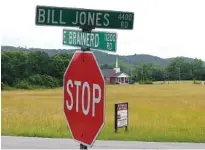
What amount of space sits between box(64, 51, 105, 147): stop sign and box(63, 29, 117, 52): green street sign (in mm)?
113

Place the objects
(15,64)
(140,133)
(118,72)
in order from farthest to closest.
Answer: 1. (118,72)
2. (15,64)
3. (140,133)

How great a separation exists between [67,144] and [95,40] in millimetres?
10157

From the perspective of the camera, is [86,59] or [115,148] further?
[115,148]

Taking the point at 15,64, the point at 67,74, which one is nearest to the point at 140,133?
the point at 67,74

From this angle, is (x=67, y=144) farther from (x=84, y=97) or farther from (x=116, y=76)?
(x=116, y=76)

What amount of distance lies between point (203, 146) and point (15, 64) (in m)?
87.5

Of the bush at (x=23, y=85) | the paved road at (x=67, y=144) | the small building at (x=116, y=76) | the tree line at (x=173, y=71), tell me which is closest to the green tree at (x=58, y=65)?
the bush at (x=23, y=85)

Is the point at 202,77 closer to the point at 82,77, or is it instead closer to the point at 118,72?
the point at 118,72

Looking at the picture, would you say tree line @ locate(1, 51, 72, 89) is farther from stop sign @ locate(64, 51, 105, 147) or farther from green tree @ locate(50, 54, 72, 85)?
stop sign @ locate(64, 51, 105, 147)

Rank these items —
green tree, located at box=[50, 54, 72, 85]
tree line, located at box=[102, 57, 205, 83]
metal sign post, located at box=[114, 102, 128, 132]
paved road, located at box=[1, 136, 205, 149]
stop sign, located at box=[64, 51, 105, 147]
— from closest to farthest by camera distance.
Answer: stop sign, located at box=[64, 51, 105, 147]
paved road, located at box=[1, 136, 205, 149]
metal sign post, located at box=[114, 102, 128, 132]
green tree, located at box=[50, 54, 72, 85]
tree line, located at box=[102, 57, 205, 83]

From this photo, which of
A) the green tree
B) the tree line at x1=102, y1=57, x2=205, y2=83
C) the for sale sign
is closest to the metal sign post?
the for sale sign

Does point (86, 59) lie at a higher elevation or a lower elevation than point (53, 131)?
higher

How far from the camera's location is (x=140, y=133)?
62.7 ft

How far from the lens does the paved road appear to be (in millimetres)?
14109
